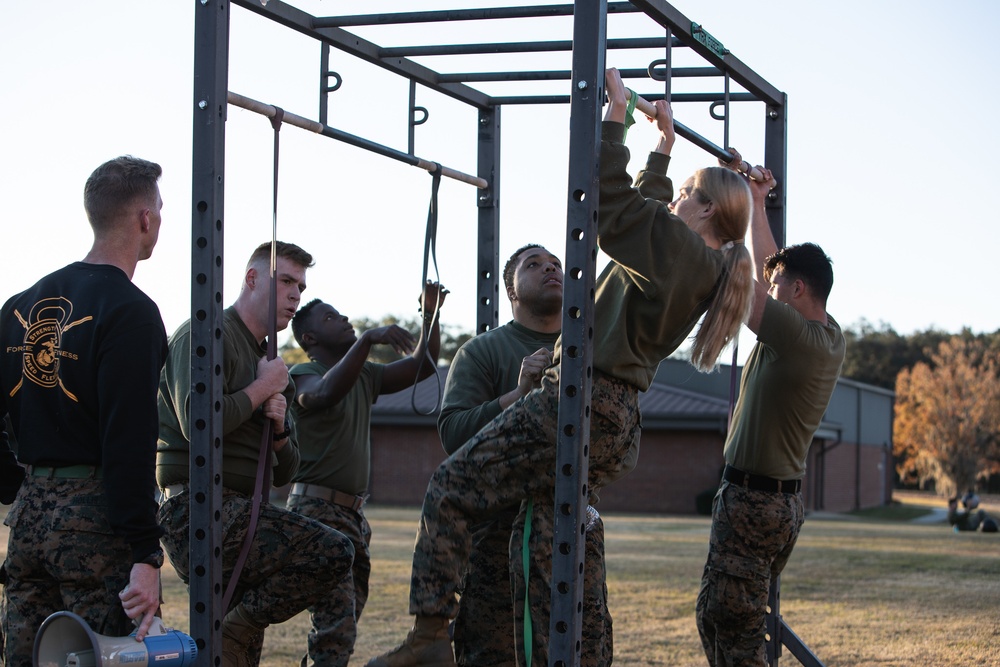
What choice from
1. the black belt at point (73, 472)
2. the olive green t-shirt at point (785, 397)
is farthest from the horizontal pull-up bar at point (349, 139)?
the olive green t-shirt at point (785, 397)

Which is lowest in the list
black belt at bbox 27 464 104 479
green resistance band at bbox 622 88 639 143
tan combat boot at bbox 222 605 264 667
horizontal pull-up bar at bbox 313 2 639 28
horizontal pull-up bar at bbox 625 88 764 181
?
tan combat boot at bbox 222 605 264 667

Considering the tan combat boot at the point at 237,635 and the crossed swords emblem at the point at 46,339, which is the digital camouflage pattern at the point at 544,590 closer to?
the tan combat boot at the point at 237,635

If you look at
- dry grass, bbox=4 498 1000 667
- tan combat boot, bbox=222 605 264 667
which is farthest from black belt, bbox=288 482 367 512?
tan combat boot, bbox=222 605 264 667

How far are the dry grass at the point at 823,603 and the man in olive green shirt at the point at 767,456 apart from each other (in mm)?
2519

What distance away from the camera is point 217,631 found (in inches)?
146

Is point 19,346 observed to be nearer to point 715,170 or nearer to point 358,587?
point 715,170

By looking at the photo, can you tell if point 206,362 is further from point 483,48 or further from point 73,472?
point 483,48

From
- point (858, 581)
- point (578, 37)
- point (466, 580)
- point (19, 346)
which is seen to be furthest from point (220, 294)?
point (858, 581)

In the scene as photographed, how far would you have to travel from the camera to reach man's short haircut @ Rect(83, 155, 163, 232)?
3676 millimetres

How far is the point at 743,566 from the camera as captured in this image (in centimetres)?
521

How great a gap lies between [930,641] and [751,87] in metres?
4.93

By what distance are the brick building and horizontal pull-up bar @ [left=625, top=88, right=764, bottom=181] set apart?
25456 mm

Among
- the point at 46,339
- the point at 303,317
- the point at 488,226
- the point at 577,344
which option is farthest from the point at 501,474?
the point at 303,317

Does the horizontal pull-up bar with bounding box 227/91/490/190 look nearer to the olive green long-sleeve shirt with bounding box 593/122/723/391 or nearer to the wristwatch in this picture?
the olive green long-sleeve shirt with bounding box 593/122/723/391
